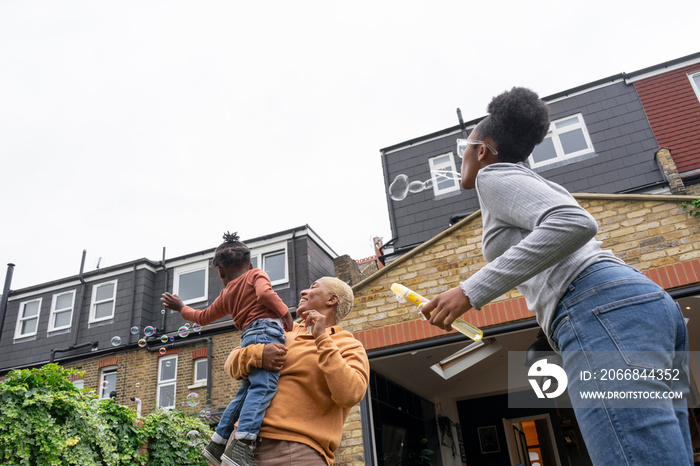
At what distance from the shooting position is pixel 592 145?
11.9 m

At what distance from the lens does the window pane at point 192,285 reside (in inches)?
641

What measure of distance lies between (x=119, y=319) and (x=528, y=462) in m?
13.0

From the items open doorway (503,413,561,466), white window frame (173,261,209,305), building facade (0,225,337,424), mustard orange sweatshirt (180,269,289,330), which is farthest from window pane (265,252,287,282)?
mustard orange sweatshirt (180,269,289,330)

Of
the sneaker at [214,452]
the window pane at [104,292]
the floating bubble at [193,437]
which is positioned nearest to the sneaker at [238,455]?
the sneaker at [214,452]

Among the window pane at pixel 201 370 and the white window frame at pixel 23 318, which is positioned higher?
the white window frame at pixel 23 318

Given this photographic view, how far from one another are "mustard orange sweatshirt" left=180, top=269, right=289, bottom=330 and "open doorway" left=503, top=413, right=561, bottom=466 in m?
9.85

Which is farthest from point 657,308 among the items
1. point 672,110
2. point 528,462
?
point 672,110

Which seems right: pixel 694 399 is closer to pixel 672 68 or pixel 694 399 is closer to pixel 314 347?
pixel 672 68

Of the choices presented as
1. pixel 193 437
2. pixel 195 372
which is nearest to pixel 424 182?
pixel 195 372

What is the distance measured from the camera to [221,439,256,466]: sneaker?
1.86 metres

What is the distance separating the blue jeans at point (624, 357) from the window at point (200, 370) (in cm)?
1423

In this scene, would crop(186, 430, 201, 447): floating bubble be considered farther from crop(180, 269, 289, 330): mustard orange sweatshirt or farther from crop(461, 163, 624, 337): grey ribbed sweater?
crop(461, 163, 624, 337): grey ribbed sweater

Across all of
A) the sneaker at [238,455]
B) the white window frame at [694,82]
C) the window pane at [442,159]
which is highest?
the white window frame at [694,82]

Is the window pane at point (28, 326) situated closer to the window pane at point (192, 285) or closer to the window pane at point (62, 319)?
the window pane at point (62, 319)
